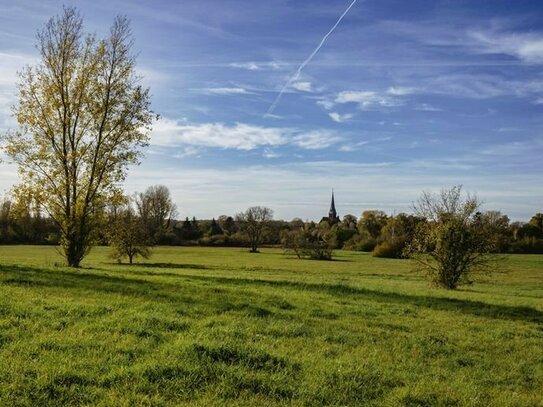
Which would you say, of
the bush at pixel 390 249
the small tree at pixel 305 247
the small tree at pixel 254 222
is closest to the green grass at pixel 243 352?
the small tree at pixel 305 247

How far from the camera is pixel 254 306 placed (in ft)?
43.6

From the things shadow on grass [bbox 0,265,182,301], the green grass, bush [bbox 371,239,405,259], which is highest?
shadow on grass [bbox 0,265,182,301]

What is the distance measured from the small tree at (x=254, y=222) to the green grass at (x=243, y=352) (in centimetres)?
10689

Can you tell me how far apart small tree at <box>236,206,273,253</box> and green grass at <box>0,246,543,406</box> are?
106889 millimetres

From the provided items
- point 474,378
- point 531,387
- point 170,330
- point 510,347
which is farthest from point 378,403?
point 510,347

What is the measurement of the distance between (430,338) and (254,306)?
4.74 metres

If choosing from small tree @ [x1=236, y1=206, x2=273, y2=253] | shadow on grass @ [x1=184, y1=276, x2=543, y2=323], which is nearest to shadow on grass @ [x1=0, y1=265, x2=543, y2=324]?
shadow on grass @ [x1=184, y1=276, x2=543, y2=323]

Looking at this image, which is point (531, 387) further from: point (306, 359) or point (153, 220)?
point (153, 220)

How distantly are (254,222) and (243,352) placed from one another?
381 feet

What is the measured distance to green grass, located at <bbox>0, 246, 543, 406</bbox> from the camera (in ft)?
21.9

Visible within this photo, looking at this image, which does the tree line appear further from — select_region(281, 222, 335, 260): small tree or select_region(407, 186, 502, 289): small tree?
select_region(281, 222, 335, 260): small tree

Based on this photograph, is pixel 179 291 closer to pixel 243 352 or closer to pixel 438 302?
pixel 243 352

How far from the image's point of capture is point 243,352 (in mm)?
8289

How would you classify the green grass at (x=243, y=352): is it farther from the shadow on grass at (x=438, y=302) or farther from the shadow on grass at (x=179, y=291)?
the shadow on grass at (x=438, y=302)
